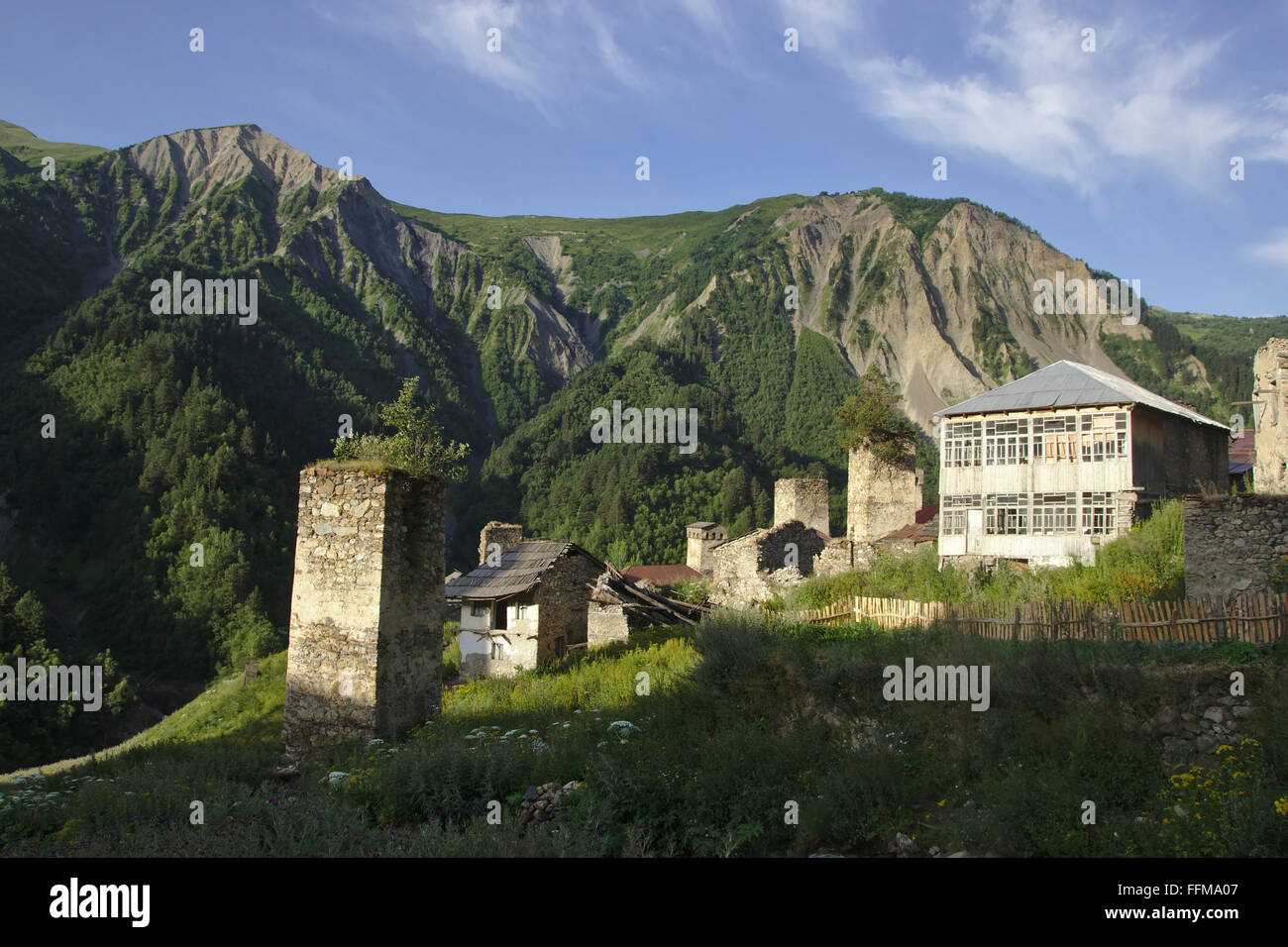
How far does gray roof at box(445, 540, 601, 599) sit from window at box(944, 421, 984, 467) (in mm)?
13428

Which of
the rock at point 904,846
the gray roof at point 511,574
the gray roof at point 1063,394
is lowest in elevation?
the rock at point 904,846

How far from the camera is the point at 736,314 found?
15212 centimetres

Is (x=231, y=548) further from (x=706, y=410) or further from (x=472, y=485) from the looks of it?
(x=706, y=410)

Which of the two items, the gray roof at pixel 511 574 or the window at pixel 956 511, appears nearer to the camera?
the gray roof at pixel 511 574

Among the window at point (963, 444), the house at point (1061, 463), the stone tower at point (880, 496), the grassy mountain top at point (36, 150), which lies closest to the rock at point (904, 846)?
the house at point (1061, 463)

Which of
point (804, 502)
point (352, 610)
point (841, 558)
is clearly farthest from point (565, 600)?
point (804, 502)

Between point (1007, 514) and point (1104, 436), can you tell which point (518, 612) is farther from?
point (1104, 436)

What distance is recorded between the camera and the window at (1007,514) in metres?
25.3

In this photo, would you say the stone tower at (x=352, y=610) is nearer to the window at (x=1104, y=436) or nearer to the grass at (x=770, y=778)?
the grass at (x=770, y=778)

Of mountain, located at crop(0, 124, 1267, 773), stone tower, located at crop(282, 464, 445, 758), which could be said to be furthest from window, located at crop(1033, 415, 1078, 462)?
mountain, located at crop(0, 124, 1267, 773)

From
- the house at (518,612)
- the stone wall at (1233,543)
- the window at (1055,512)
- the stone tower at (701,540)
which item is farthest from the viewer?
the stone tower at (701,540)

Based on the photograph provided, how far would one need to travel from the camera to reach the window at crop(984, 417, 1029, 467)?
25.4m

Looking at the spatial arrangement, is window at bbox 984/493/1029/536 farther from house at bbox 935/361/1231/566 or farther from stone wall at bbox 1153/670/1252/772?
stone wall at bbox 1153/670/1252/772

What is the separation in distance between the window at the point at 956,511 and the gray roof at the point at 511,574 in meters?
13.1
